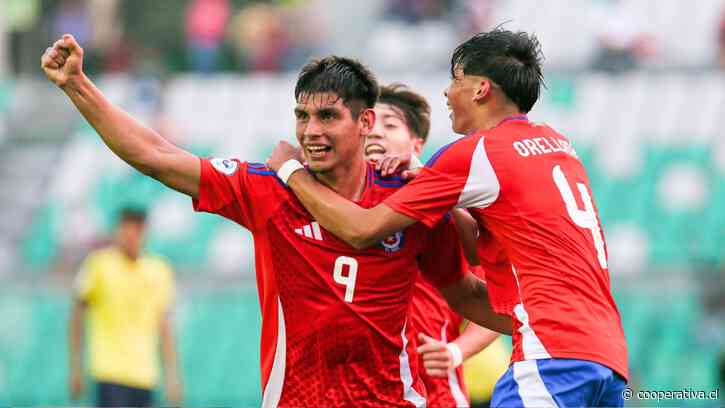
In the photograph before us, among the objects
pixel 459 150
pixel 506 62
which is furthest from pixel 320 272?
pixel 506 62

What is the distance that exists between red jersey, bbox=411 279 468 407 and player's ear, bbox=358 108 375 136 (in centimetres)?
121

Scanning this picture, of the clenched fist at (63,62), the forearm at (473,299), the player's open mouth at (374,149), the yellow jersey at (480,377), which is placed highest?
the clenched fist at (63,62)

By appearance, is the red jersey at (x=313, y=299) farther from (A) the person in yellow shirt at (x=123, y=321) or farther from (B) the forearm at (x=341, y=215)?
(A) the person in yellow shirt at (x=123, y=321)

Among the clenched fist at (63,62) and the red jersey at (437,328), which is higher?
the clenched fist at (63,62)

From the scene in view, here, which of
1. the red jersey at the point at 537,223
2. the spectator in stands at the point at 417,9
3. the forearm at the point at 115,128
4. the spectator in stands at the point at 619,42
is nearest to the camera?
the red jersey at the point at 537,223

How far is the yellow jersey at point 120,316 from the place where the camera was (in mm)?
10219

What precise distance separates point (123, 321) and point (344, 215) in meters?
5.66

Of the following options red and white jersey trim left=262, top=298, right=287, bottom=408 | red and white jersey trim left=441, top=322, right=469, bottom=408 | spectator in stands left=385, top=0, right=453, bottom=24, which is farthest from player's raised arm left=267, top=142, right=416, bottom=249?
spectator in stands left=385, top=0, right=453, bottom=24

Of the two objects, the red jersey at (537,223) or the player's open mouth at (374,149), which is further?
the player's open mouth at (374,149)

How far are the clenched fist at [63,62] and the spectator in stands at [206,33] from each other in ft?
48.6

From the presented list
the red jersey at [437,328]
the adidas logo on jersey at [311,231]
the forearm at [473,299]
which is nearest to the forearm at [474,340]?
the red jersey at [437,328]

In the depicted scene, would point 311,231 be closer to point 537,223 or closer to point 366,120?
point 366,120

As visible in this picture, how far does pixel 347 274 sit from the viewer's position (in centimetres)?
518

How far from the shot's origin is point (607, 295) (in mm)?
4930
